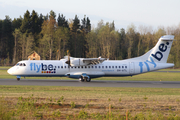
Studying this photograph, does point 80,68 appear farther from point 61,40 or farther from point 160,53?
point 61,40

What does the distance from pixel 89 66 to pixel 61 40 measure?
6123 centimetres

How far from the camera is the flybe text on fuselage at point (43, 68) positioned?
31609mm

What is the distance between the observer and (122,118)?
10891mm

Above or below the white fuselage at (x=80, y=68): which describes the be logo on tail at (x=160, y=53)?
above

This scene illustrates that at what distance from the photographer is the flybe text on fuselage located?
104 feet

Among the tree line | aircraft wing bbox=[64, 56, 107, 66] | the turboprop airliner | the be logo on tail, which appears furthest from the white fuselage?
the tree line

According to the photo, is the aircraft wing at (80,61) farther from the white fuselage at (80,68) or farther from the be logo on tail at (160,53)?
the be logo on tail at (160,53)

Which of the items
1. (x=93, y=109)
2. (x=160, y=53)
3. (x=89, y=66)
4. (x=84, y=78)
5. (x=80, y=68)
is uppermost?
(x=160, y=53)

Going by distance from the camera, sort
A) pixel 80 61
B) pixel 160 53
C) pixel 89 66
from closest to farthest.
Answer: pixel 80 61
pixel 89 66
pixel 160 53

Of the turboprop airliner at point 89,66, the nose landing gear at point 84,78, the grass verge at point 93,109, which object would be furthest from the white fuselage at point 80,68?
the grass verge at point 93,109

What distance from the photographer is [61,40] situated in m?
92.2

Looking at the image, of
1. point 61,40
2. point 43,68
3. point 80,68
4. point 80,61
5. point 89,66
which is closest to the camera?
point 43,68

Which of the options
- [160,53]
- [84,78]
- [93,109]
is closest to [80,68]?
[84,78]

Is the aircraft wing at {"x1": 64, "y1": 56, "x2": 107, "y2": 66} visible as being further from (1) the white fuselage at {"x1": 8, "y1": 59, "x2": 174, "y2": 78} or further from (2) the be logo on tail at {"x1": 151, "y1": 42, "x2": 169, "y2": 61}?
(2) the be logo on tail at {"x1": 151, "y1": 42, "x2": 169, "y2": 61}
